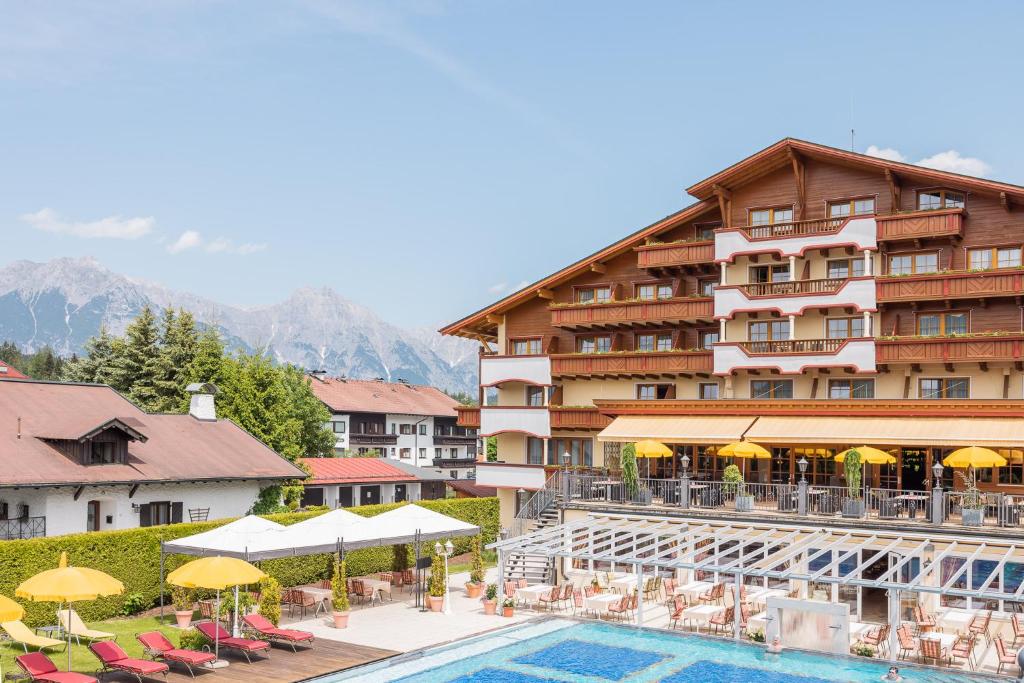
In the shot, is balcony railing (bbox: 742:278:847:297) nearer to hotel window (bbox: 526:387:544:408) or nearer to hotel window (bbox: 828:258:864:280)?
hotel window (bbox: 828:258:864:280)

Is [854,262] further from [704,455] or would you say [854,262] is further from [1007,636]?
[1007,636]

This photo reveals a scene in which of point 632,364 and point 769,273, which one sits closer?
point 769,273

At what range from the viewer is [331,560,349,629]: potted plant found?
2802cm

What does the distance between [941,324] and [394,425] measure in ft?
196

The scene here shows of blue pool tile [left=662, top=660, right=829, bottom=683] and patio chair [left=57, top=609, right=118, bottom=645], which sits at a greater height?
patio chair [left=57, top=609, right=118, bottom=645]

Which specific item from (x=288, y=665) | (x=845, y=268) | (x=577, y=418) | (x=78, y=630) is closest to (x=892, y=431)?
A: (x=845, y=268)

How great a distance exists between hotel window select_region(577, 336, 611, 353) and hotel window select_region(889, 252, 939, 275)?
12515mm

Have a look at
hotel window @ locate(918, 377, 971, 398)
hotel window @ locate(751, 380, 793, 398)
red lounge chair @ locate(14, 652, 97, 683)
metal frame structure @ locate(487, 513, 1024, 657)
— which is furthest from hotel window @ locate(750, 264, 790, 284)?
red lounge chair @ locate(14, 652, 97, 683)

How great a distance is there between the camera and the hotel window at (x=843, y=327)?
39.2 meters

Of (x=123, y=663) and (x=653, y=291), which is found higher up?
(x=653, y=291)

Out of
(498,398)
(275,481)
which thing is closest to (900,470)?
(498,398)

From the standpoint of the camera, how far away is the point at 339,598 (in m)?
28.7

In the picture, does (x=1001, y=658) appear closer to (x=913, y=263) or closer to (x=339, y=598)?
(x=339, y=598)

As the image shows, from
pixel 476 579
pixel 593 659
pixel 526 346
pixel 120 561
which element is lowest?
pixel 593 659
